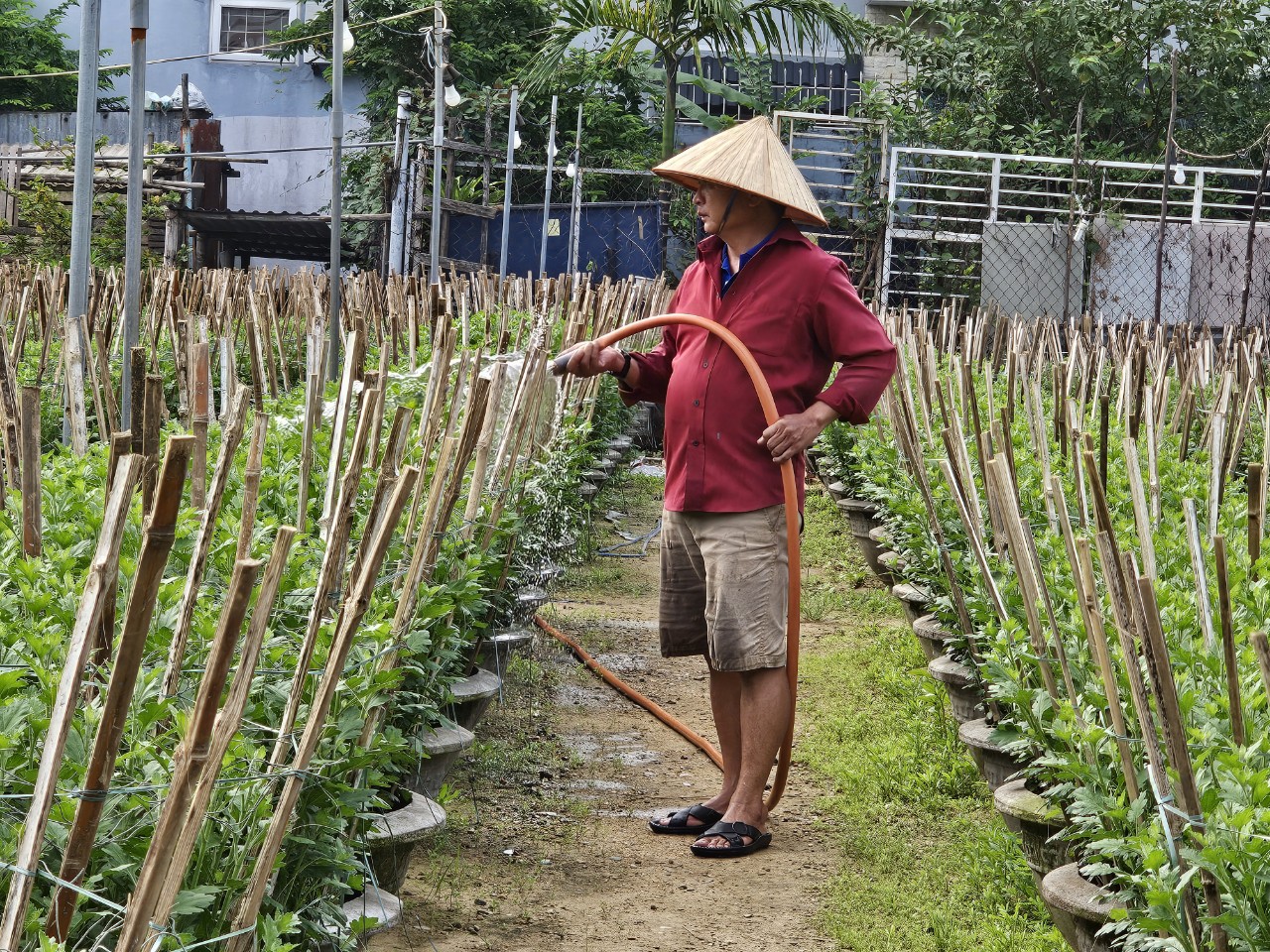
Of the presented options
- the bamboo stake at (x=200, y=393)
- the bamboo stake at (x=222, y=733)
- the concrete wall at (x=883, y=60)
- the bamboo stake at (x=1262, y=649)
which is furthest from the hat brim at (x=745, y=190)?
the concrete wall at (x=883, y=60)

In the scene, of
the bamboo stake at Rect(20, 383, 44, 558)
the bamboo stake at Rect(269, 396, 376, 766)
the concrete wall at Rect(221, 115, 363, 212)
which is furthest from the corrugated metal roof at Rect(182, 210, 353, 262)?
the bamboo stake at Rect(269, 396, 376, 766)

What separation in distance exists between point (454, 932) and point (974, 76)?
15.9 m

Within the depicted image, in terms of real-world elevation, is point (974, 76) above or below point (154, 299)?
above

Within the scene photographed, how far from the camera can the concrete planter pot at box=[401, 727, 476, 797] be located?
3.54m

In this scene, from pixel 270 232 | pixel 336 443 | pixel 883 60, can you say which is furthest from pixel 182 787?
pixel 883 60

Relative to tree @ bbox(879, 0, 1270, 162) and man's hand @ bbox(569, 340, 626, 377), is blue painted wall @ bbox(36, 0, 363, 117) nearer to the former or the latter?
tree @ bbox(879, 0, 1270, 162)

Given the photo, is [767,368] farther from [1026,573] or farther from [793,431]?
[1026,573]

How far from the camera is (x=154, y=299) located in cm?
762

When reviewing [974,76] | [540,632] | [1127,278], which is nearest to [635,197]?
[974,76]

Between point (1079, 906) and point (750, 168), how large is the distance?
6.45 feet

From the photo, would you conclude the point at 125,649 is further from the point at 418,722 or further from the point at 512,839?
the point at 512,839

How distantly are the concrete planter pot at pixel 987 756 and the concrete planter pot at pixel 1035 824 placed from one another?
341 mm

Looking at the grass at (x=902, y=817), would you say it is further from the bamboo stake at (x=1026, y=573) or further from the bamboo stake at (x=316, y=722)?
the bamboo stake at (x=316, y=722)

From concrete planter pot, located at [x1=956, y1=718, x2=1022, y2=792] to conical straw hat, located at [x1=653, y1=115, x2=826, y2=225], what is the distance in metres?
1.44
